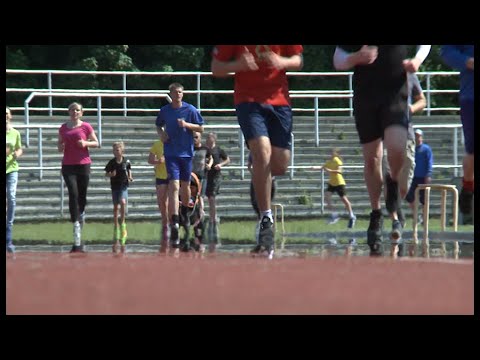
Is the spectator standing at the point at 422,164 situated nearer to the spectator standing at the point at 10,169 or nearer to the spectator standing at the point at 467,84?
the spectator standing at the point at 10,169

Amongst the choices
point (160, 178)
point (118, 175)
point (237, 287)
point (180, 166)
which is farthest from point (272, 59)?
point (118, 175)

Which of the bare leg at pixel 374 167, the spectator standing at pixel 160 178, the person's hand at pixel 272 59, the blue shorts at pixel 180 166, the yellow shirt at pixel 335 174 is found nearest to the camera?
the person's hand at pixel 272 59

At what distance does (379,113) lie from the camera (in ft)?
36.9

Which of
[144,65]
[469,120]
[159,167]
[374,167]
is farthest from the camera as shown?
[144,65]

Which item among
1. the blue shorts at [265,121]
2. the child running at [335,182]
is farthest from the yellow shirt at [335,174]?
the blue shorts at [265,121]

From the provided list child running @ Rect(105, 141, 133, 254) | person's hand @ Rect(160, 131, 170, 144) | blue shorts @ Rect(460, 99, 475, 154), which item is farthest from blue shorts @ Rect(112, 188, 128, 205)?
blue shorts @ Rect(460, 99, 475, 154)

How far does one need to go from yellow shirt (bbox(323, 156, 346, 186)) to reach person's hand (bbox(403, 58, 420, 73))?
20216 mm

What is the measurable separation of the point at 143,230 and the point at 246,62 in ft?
52.9

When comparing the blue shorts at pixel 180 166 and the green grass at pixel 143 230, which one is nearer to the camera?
the blue shorts at pixel 180 166

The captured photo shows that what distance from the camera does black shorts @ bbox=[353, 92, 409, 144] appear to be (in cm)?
1120

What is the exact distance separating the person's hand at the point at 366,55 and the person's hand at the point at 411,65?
0.87 ft

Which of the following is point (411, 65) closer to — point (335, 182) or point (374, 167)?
point (374, 167)

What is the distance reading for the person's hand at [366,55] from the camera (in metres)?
10.9
